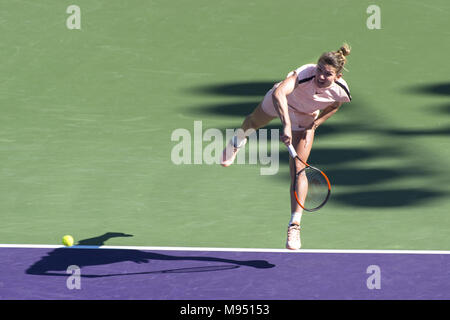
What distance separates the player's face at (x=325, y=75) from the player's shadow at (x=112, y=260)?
76.9 inches

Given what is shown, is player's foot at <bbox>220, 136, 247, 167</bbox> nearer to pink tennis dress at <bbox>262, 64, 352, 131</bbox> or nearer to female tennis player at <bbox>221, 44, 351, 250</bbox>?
female tennis player at <bbox>221, 44, 351, 250</bbox>

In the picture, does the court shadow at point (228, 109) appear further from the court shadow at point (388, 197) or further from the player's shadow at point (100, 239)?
the player's shadow at point (100, 239)

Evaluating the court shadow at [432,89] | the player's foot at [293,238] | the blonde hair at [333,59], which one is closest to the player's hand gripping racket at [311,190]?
the player's foot at [293,238]

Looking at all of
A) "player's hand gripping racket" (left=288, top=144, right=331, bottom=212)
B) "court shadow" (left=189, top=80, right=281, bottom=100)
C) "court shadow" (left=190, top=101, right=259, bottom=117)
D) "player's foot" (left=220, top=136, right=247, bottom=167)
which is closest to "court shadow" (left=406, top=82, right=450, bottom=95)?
"court shadow" (left=189, top=80, right=281, bottom=100)

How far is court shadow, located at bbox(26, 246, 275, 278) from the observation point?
980 cm

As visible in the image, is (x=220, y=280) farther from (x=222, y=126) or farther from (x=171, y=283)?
(x=222, y=126)

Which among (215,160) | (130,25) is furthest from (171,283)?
(130,25)

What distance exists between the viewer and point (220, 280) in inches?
375

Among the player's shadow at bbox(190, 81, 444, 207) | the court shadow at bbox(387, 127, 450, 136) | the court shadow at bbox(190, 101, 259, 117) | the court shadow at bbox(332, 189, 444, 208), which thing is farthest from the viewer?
the court shadow at bbox(190, 101, 259, 117)

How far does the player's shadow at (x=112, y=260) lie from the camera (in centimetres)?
978

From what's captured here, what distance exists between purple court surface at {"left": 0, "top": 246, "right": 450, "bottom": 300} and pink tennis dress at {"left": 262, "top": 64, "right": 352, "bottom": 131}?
146cm

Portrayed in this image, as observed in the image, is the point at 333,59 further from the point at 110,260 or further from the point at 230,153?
the point at 110,260

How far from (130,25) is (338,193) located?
23.7ft

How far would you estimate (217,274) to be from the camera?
9.70 metres
